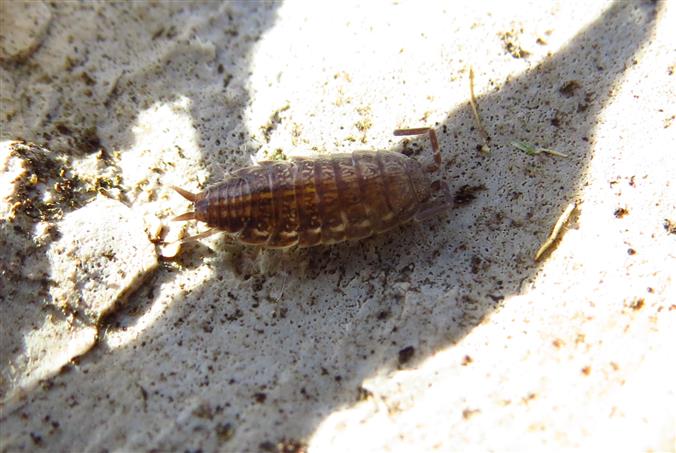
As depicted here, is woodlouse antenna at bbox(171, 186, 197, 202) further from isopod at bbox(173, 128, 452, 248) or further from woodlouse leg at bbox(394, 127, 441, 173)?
woodlouse leg at bbox(394, 127, 441, 173)

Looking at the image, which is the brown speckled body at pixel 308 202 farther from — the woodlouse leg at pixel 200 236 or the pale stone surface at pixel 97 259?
the pale stone surface at pixel 97 259

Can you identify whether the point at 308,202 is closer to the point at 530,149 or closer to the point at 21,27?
the point at 530,149

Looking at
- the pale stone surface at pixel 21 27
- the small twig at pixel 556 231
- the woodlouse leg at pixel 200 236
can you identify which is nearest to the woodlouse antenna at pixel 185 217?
the woodlouse leg at pixel 200 236

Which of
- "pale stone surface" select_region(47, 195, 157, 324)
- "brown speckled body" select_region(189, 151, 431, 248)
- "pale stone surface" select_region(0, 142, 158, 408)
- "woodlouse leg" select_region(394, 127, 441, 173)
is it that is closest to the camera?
"pale stone surface" select_region(0, 142, 158, 408)

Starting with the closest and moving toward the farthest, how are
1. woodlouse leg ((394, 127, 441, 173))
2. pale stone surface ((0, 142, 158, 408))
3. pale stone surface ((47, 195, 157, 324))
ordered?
pale stone surface ((0, 142, 158, 408)), pale stone surface ((47, 195, 157, 324)), woodlouse leg ((394, 127, 441, 173))

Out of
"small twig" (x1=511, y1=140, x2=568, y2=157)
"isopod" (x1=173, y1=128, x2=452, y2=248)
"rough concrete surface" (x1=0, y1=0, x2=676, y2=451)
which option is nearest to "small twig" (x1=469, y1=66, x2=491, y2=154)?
"rough concrete surface" (x1=0, y1=0, x2=676, y2=451)

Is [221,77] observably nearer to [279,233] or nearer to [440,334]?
Answer: [279,233]
